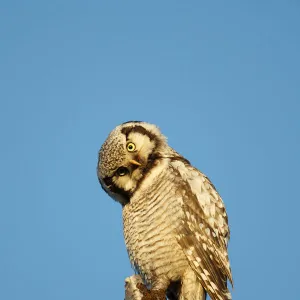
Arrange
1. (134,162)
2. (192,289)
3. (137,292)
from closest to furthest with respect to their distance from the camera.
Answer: (137,292) → (192,289) → (134,162)

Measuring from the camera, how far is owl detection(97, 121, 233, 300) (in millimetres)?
5305

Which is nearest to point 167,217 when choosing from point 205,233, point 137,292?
point 205,233

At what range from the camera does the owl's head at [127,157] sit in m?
5.47

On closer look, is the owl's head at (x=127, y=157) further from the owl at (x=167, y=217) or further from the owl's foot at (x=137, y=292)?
the owl's foot at (x=137, y=292)

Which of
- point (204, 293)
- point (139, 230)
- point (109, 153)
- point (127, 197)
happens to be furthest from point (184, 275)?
point (109, 153)

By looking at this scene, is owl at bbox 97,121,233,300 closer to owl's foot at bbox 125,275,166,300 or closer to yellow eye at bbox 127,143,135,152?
yellow eye at bbox 127,143,135,152

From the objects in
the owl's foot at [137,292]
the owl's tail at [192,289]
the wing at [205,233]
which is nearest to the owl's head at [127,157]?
the wing at [205,233]

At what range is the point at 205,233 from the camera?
5.38 meters

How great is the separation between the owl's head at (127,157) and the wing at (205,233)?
1.02 ft

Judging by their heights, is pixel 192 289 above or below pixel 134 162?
below

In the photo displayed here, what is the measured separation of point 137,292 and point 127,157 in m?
1.51

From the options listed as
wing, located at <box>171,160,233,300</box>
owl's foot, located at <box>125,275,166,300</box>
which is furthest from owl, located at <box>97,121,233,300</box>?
owl's foot, located at <box>125,275,166,300</box>

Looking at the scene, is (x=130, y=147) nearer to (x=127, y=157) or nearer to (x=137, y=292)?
(x=127, y=157)

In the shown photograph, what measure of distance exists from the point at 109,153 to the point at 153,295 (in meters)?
1.53
